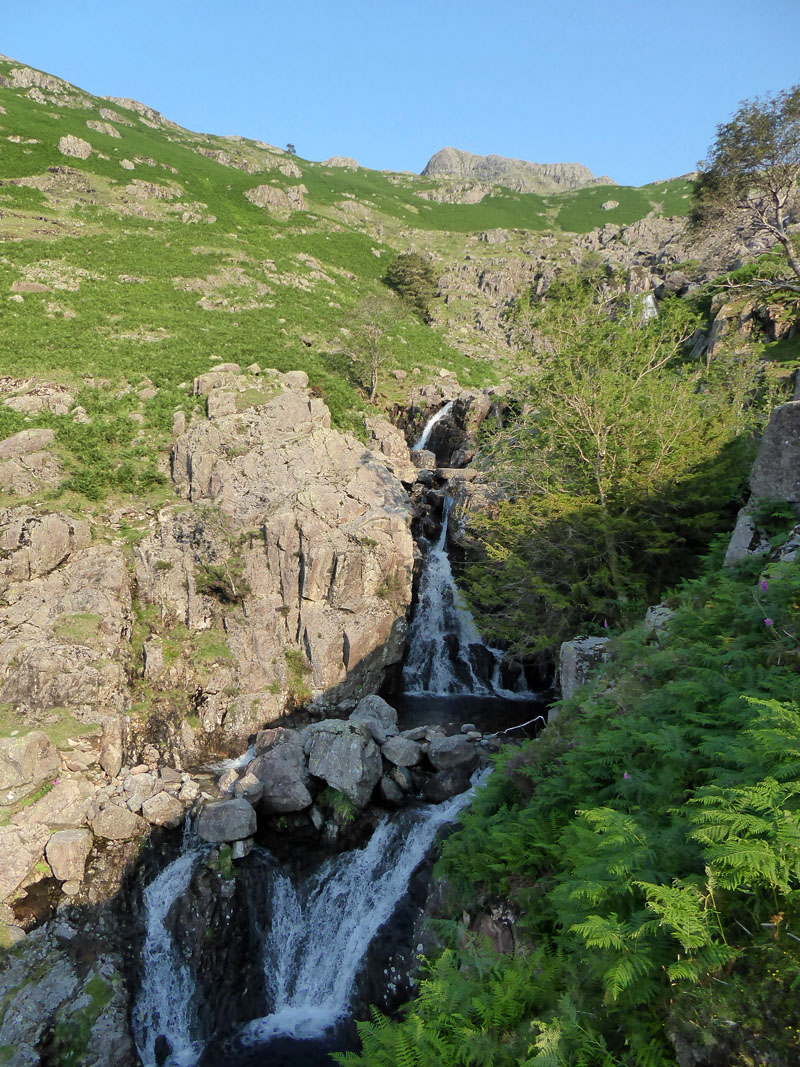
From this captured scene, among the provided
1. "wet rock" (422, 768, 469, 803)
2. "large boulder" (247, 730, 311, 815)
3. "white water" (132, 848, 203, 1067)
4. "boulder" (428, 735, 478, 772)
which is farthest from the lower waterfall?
"large boulder" (247, 730, 311, 815)

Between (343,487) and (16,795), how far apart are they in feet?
56.4

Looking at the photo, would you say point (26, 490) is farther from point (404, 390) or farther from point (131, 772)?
point (404, 390)

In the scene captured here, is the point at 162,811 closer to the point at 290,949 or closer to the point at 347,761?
the point at 290,949

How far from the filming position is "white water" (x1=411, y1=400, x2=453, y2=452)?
39.7m

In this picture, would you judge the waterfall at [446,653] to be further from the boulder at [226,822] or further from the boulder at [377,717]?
the boulder at [226,822]

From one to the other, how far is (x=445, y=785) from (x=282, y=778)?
5.37 metres

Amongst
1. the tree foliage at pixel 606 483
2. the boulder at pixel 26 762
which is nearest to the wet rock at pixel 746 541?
the tree foliage at pixel 606 483

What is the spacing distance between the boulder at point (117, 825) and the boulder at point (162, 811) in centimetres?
31

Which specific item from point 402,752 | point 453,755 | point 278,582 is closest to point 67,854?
point 402,752

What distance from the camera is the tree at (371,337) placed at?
142 ft

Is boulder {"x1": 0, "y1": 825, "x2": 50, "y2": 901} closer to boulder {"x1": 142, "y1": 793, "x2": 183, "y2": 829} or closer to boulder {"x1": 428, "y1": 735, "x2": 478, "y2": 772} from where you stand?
boulder {"x1": 142, "y1": 793, "x2": 183, "y2": 829}

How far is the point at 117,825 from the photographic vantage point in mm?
15742

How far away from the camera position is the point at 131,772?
18.4m

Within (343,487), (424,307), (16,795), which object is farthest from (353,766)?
(424,307)
